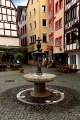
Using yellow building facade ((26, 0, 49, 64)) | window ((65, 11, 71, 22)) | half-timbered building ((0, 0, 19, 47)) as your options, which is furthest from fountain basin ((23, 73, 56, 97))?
yellow building facade ((26, 0, 49, 64))

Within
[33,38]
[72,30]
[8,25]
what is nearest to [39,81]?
[72,30]

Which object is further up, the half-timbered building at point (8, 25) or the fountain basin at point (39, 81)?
the half-timbered building at point (8, 25)

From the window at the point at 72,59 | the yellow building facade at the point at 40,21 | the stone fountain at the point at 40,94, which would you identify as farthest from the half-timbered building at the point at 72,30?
the yellow building facade at the point at 40,21

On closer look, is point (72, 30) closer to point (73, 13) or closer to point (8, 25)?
point (73, 13)

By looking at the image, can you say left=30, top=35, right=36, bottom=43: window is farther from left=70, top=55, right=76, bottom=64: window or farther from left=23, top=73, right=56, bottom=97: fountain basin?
left=23, top=73, right=56, bottom=97: fountain basin

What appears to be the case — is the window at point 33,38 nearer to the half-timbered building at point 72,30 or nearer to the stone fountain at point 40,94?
the half-timbered building at point 72,30

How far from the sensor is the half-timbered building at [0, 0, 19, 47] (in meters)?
37.1

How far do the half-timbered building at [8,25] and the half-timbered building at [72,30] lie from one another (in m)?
14.3

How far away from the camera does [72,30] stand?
24.6 metres

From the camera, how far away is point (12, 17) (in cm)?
3847

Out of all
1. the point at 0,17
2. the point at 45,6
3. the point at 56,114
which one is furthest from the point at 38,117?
the point at 45,6

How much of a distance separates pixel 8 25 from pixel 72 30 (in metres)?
16.8

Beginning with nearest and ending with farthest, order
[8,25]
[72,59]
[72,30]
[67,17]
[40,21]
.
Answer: [72,30], [72,59], [67,17], [8,25], [40,21]

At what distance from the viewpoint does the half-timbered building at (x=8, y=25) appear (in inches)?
1459
